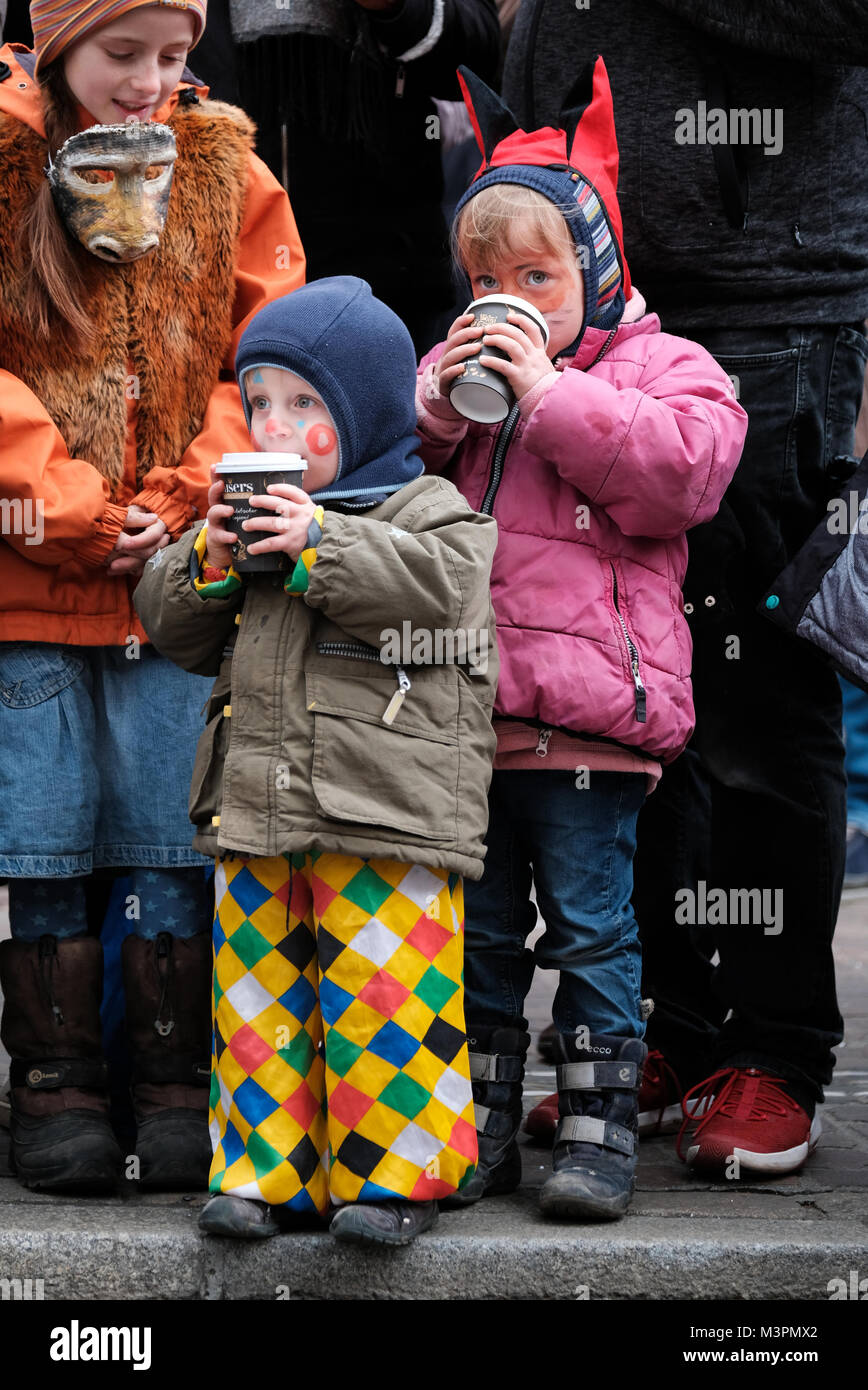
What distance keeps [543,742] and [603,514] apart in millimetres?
395

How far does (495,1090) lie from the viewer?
2.94m

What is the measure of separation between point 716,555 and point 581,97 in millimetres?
847

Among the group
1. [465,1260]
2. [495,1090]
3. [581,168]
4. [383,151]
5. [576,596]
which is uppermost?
[383,151]

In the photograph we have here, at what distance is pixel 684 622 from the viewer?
2994mm

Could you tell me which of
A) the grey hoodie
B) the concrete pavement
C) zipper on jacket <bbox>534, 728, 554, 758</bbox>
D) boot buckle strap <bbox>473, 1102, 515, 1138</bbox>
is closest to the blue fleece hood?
zipper on jacket <bbox>534, 728, 554, 758</bbox>

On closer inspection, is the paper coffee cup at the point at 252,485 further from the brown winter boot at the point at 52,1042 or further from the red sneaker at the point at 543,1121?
the red sneaker at the point at 543,1121

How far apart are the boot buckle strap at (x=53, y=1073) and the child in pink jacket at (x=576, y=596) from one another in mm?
688

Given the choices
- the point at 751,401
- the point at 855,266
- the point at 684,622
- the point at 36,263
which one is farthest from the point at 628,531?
the point at 36,263

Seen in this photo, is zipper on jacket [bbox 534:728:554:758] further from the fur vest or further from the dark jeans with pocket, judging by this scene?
the fur vest

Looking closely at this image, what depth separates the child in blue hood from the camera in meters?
2.60

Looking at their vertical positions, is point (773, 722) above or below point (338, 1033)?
above

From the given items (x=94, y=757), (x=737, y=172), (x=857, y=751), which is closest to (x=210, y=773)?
(x=94, y=757)

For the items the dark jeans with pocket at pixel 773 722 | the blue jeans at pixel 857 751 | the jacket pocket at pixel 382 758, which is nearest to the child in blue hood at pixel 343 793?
the jacket pocket at pixel 382 758

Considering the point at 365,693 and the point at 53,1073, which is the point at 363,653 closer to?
the point at 365,693
